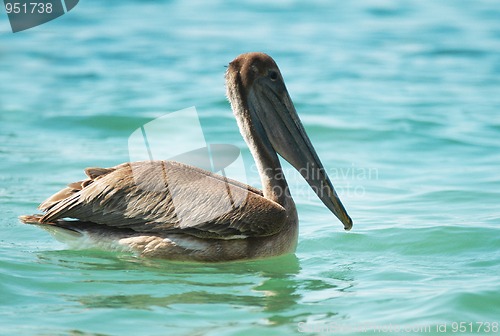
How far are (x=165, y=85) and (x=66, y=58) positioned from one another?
2457mm

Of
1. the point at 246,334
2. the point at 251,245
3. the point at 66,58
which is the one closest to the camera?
the point at 246,334

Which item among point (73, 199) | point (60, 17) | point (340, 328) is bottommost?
point (340, 328)

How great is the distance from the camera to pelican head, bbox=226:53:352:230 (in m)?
6.52

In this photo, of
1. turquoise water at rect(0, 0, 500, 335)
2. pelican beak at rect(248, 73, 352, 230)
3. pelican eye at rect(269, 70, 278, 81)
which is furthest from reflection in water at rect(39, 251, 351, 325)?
pelican eye at rect(269, 70, 278, 81)

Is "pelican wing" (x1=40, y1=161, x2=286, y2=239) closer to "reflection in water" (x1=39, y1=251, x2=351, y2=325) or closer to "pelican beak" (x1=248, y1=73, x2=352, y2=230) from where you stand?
"reflection in water" (x1=39, y1=251, x2=351, y2=325)

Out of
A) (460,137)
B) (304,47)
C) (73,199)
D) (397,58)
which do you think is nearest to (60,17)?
(304,47)

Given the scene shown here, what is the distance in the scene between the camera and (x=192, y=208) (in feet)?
20.3

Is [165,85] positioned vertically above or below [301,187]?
above

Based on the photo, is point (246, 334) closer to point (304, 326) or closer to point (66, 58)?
point (304, 326)

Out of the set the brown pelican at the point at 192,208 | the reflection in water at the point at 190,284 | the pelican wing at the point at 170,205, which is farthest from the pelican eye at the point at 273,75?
the reflection in water at the point at 190,284

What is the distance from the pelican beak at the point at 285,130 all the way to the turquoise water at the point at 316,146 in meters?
0.58

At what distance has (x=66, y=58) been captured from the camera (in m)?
14.8

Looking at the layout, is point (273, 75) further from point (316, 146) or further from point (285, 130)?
point (316, 146)

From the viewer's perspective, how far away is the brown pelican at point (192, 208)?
6.18 metres
